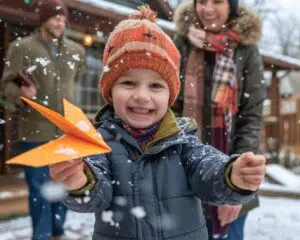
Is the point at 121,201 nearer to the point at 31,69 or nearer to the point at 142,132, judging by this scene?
the point at 142,132

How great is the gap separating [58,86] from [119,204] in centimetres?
236

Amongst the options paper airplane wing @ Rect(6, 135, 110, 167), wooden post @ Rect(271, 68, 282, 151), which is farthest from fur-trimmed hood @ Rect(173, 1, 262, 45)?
wooden post @ Rect(271, 68, 282, 151)

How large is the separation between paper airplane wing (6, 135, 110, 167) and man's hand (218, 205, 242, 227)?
4.97ft

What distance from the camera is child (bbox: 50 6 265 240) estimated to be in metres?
1.51

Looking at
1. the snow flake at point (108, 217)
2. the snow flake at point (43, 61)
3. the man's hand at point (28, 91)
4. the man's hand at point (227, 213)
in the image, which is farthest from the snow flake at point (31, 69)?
the snow flake at point (108, 217)

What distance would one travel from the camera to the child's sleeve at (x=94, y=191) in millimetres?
1315

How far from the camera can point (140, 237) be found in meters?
1.50

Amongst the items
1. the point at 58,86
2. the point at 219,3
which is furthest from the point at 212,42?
the point at 58,86

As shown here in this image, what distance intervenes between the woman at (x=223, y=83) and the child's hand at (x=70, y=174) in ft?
4.32

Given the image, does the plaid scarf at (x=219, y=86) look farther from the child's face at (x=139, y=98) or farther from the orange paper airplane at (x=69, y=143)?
the orange paper airplane at (x=69, y=143)

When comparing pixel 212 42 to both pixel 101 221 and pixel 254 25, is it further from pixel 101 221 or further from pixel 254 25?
pixel 101 221

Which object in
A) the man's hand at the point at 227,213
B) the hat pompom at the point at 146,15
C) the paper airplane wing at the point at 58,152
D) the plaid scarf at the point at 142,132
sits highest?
the hat pompom at the point at 146,15

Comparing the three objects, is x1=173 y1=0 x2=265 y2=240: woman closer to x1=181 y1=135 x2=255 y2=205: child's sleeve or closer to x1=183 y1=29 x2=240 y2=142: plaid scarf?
x1=183 y1=29 x2=240 y2=142: plaid scarf

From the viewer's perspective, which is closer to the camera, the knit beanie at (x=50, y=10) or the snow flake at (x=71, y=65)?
the knit beanie at (x=50, y=10)
